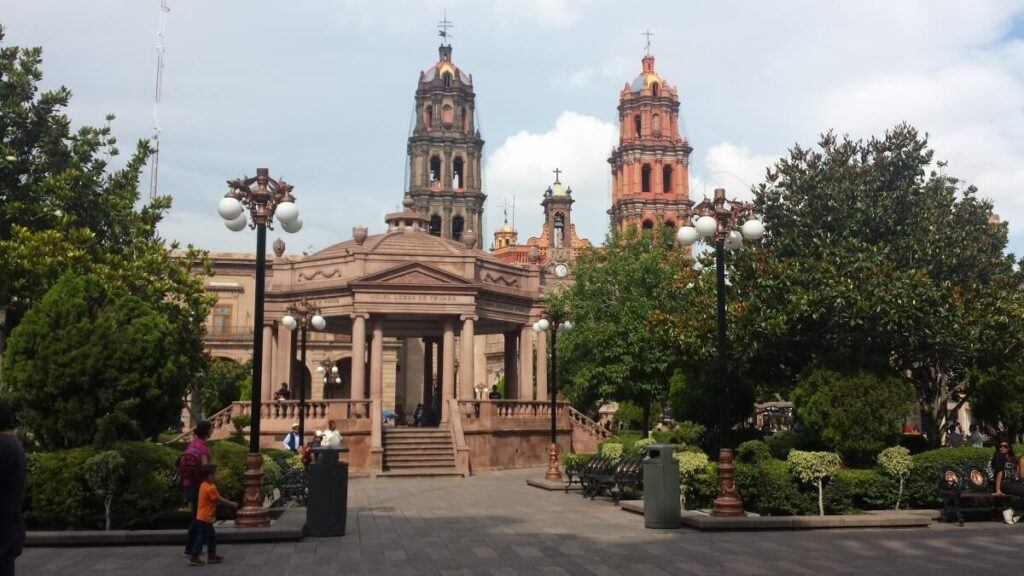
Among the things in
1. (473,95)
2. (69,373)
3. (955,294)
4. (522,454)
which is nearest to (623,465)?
(955,294)

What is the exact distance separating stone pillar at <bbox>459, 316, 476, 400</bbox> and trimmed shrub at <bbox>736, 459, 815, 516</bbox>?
57.8ft

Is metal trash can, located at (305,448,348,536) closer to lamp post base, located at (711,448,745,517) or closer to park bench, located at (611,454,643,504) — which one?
lamp post base, located at (711,448,745,517)

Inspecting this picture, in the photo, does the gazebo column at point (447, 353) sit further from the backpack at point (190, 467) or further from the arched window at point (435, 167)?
the arched window at point (435, 167)

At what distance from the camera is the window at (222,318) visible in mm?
71625

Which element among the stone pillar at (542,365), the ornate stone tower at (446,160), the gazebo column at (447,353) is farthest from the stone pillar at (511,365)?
the ornate stone tower at (446,160)

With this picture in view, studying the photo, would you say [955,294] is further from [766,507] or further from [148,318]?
[148,318]

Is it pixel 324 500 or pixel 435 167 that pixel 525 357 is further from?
pixel 435 167

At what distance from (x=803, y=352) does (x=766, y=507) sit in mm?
6565

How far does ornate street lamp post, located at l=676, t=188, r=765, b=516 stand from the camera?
1553cm

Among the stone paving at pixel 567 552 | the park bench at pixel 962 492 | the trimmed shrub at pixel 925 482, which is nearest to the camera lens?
the stone paving at pixel 567 552

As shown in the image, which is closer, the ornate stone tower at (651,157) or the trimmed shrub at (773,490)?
the trimmed shrub at (773,490)

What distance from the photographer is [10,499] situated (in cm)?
645

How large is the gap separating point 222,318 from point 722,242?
61.3m

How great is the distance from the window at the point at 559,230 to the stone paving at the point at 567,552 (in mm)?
83788
